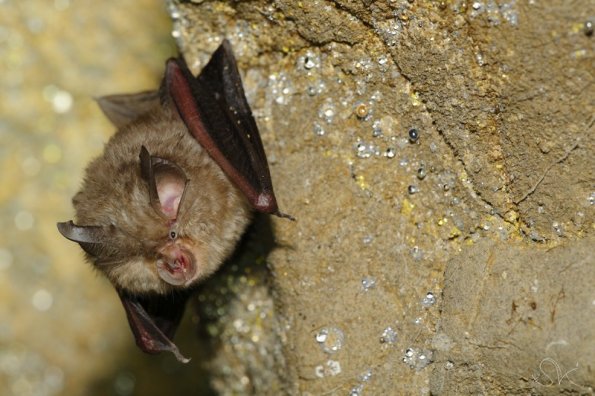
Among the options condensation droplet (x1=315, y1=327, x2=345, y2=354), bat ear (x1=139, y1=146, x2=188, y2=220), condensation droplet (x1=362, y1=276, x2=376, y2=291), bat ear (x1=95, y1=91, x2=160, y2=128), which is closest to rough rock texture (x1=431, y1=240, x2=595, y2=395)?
condensation droplet (x1=362, y1=276, x2=376, y2=291)

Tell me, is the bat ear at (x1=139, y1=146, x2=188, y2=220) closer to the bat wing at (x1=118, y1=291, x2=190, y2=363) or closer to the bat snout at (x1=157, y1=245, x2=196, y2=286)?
the bat snout at (x1=157, y1=245, x2=196, y2=286)

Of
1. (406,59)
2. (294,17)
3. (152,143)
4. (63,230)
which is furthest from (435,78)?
(63,230)

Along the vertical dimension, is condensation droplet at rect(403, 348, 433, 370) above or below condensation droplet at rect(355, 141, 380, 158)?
below

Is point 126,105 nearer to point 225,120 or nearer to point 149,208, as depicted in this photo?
point 225,120

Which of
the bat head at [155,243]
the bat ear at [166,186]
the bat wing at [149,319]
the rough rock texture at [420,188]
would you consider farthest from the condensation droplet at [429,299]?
the bat wing at [149,319]

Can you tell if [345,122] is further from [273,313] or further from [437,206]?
[273,313]

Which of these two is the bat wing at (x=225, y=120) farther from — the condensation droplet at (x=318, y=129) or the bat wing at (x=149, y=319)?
the bat wing at (x=149, y=319)
